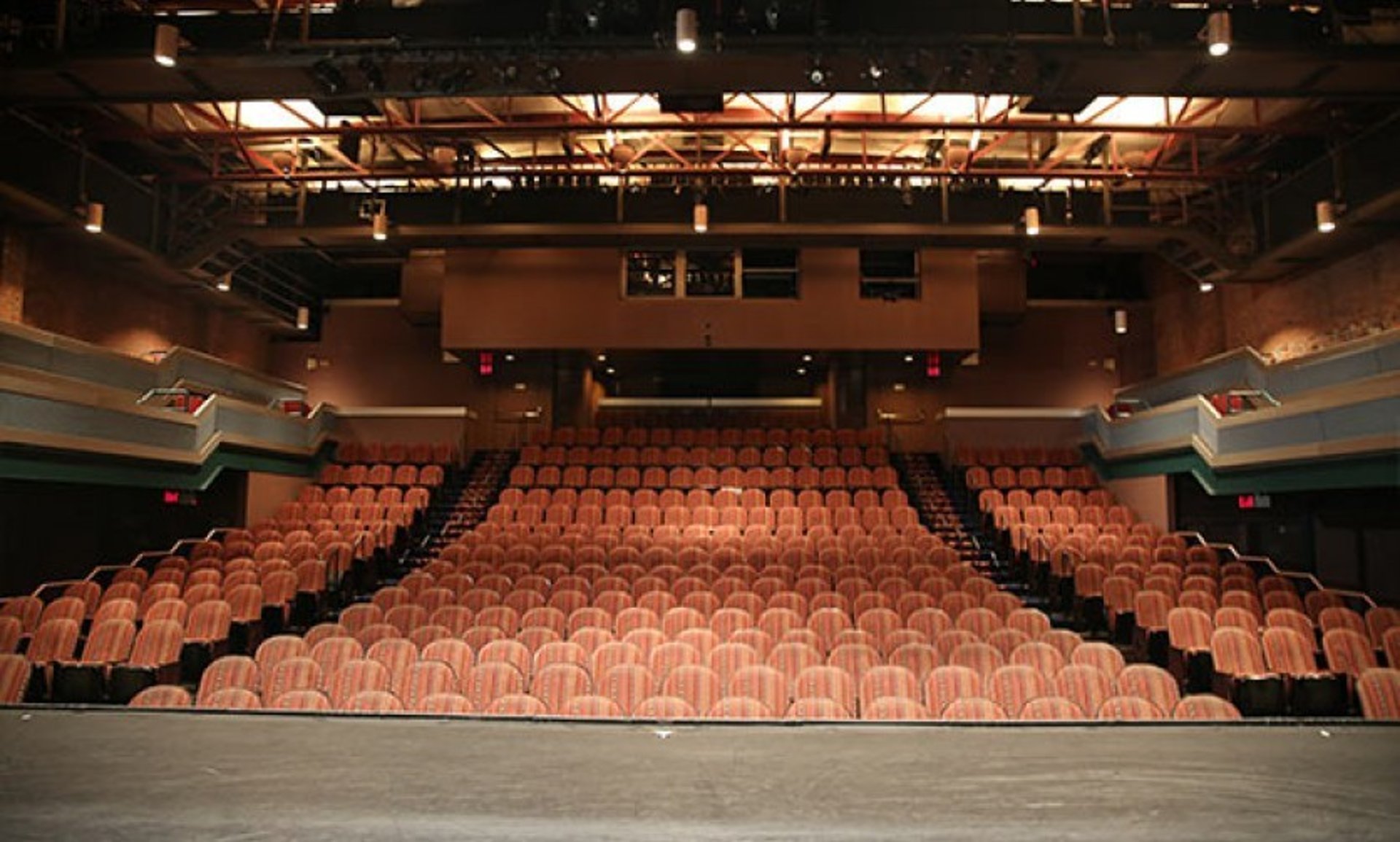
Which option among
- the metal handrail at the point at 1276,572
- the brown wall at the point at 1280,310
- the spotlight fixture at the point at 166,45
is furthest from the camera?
the brown wall at the point at 1280,310

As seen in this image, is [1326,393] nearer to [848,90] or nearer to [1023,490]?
[1023,490]

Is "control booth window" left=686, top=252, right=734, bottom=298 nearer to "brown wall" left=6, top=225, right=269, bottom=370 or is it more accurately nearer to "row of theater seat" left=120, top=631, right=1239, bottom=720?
"brown wall" left=6, top=225, right=269, bottom=370

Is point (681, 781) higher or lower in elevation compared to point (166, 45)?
lower

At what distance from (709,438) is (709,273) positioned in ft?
8.72

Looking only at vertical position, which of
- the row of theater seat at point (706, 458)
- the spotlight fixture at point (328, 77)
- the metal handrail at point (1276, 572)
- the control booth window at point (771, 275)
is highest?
the control booth window at point (771, 275)

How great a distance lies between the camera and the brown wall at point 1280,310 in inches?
377

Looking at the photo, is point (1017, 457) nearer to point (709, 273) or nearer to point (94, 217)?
point (709, 273)

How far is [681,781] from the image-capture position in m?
1.60

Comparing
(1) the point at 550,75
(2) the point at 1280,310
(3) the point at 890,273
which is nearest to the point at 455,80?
(1) the point at 550,75

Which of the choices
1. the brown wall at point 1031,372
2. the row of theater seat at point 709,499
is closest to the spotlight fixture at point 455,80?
the row of theater seat at point 709,499

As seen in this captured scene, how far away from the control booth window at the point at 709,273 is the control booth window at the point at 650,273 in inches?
10.8

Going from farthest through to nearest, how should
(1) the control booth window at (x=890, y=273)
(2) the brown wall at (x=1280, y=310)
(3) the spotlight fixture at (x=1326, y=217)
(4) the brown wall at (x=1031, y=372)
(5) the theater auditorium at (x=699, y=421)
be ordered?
(4) the brown wall at (x=1031, y=372)
(1) the control booth window at (x=890, y=273)
(2) the brown wall at (x=1280, y=310)
(3) the spotlight fixture at (x=1326, y=217)
(5) the theater auditorium at (x=699, y=421)

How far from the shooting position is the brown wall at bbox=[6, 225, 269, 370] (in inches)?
392

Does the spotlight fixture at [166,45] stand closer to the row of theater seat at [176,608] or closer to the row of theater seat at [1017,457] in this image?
the row of theater seat at [176,608]
